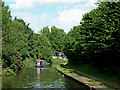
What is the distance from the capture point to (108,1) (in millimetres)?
20156

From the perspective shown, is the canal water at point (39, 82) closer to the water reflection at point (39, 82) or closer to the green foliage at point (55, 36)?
the water reflection at point (39, 82)

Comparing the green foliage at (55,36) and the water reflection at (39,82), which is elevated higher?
the green foliage at (55,36)

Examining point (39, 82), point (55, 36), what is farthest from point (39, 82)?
point (55, 36)

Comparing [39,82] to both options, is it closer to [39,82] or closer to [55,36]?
[39,82]

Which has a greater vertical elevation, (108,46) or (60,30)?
(60,30)

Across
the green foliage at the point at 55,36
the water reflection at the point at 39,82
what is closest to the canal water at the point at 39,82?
the water reflection at the point at 39,82

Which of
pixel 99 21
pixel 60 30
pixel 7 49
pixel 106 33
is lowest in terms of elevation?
pixel 7 49

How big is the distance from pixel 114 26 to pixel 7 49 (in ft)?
47.7

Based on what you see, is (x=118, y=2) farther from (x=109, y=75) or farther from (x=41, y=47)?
(x=41, y=47)

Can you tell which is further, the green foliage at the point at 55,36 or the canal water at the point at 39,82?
the green foliage at the point at 55,36

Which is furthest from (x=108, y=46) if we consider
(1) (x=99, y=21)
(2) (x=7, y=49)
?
(2) (x=7, y=49)

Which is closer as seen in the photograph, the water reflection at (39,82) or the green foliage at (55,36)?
the water reflection at (39,82)

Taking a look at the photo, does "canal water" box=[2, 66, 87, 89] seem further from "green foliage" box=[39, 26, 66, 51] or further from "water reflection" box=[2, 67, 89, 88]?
"green foliage" box=[39, 26, 66, 51]

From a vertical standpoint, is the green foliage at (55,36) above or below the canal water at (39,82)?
above
